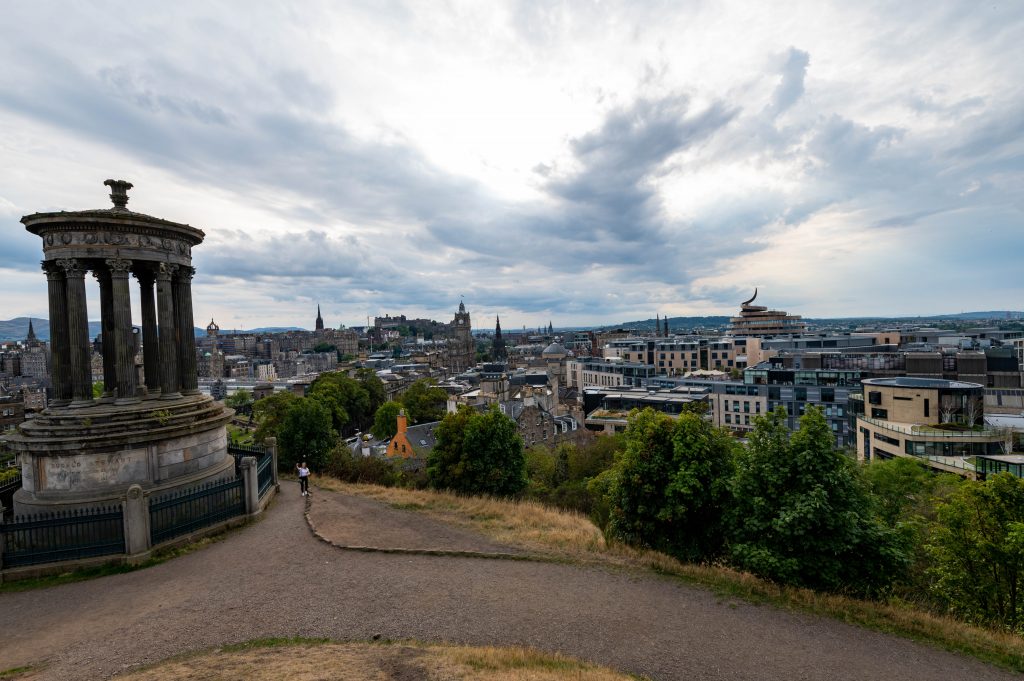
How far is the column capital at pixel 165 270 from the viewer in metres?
17.5

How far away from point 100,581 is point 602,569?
12.5m

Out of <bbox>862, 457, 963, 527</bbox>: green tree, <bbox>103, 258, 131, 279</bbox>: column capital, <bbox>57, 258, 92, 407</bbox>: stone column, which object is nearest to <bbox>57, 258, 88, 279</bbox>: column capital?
<bbox>57, 258, 92, 407</bbox>: stone column

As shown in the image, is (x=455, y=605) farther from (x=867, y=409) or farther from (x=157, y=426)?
(x=867, y=409)

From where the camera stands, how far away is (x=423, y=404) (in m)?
70.9

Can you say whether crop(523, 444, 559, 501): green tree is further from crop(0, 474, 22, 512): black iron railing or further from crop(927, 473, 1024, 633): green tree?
crop(0, 474, 22, 512): black iron railing

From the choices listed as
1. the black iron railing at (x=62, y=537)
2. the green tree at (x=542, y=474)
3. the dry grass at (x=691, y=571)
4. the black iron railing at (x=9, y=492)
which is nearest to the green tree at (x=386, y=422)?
the green tree at (x=542, y=474)

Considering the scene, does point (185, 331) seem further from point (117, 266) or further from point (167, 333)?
point (117, 266)

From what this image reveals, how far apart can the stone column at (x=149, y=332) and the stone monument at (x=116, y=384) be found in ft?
0.12

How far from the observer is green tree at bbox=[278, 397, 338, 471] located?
102ft

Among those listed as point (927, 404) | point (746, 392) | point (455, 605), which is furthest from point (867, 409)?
point (455, 605)

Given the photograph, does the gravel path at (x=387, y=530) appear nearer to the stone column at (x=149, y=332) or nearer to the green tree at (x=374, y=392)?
the stone column at (x=149, y=332)

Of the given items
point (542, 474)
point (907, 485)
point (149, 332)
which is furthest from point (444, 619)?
point (542, 474)

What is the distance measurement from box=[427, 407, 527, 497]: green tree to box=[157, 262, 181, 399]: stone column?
15.2 meters

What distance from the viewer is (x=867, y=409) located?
43938 mm
